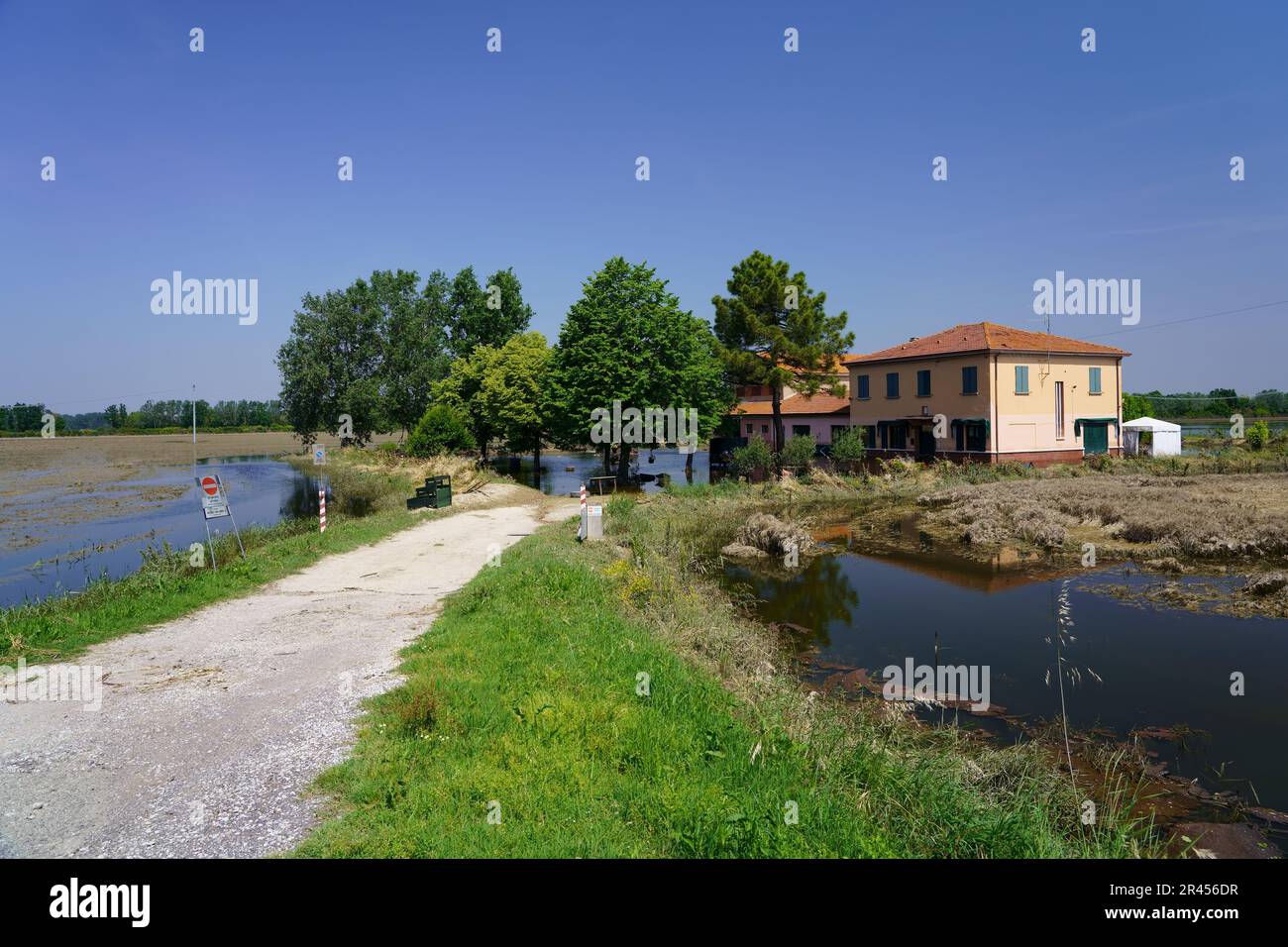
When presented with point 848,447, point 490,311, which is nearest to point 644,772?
point 848,447

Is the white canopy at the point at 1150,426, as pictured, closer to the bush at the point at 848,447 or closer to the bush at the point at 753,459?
the bush at the point at 848,447

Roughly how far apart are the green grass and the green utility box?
61.5 feet

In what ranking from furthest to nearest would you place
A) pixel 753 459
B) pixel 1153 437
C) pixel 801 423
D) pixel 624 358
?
pixel 801 423 → pixel 1153 437 → pixel 753 459 → pixel 624 358

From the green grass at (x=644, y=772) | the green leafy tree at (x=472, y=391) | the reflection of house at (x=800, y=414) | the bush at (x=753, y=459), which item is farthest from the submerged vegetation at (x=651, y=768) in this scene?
the green leafy tree at (x=472, y=391)

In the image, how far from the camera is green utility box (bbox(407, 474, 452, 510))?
2877cm

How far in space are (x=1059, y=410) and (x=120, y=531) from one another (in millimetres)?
47871

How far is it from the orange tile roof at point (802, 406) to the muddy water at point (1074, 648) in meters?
31.6

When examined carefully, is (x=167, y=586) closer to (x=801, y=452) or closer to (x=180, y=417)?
(x=801, y=452)

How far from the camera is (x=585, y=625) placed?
1109 cm

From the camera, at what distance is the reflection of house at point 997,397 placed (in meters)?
40.4

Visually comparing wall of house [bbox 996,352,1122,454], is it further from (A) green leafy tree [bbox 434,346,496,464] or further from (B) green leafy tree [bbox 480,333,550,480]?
(A) green leafy tree [bbox 434,346,496,464]

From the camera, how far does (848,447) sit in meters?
41.3

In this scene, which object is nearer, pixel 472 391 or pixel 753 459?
pixel 753 459

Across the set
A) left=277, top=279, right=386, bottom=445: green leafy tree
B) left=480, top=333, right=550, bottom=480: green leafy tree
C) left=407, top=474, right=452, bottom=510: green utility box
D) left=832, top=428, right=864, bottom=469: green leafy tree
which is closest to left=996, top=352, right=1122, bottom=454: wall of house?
left=832, top=428, right=864, bottom=469: green leafy tree
